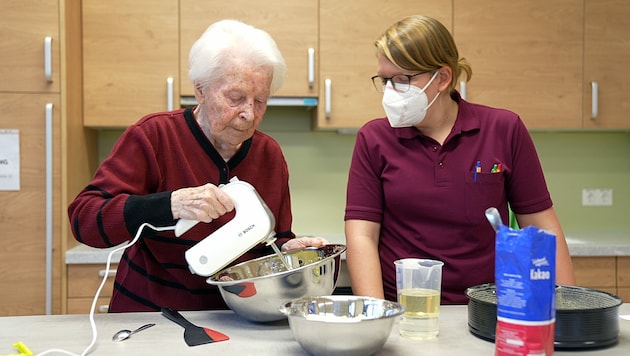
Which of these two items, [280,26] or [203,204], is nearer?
[203,204]

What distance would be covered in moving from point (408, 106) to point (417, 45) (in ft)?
0.50

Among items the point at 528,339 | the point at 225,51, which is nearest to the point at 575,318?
the point at 528,339

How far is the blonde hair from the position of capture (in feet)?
5.04

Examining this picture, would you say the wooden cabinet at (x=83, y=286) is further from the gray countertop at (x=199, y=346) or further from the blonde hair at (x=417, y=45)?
the blonde hair at (x=417, y=45)

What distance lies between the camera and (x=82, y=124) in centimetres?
274

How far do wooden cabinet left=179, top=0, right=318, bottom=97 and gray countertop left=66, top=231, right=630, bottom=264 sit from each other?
0.75 meters

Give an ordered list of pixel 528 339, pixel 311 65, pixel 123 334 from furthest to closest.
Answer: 1. pixel 311 65
2. pixel 123 334
3. pixel 528 339

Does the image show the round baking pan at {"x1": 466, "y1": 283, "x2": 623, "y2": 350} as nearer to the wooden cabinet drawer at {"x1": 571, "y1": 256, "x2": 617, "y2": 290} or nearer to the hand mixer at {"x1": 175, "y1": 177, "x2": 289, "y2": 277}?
the hand mixer at {"x1": 175, "y1": 177, "x2": 289, "y2": 277}

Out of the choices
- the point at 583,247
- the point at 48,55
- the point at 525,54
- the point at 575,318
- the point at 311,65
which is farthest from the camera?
the point at 525,54

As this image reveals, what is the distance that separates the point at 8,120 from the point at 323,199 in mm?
1460

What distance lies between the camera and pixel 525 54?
2895 millimetres

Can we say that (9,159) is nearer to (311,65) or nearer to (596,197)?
(311,65)

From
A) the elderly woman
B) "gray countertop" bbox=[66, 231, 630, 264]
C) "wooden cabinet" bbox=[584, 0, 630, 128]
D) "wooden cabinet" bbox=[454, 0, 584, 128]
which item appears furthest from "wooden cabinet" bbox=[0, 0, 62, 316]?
"wooden cabinet" bbox=[584, 0, 630, 128]

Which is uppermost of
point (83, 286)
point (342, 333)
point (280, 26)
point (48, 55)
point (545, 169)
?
point (280, 26)
